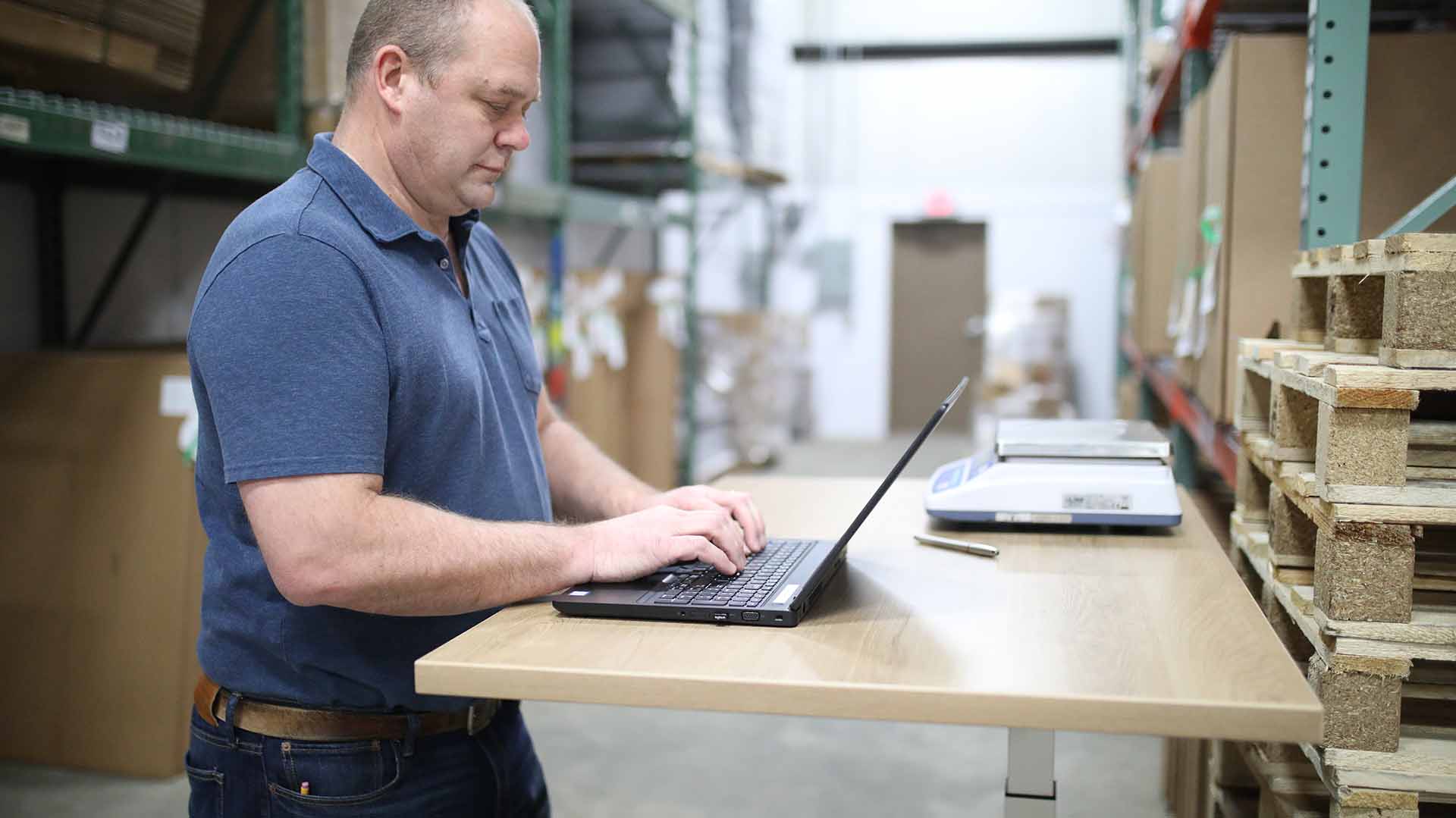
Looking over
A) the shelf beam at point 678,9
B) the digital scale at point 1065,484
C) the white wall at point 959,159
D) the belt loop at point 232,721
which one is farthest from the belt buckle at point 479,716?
the white wall at point 959,159

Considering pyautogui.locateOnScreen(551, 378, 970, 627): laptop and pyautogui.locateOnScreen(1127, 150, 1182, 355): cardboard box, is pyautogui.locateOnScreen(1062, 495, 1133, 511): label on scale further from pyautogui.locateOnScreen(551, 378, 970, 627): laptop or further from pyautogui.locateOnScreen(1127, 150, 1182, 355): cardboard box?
pyautogui.locateOnScreen(1127, 150, 1182, 355): cardboard box

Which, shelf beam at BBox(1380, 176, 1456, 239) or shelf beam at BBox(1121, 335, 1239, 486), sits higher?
shelf beam at BBox(1380, 176, 1456, 239)

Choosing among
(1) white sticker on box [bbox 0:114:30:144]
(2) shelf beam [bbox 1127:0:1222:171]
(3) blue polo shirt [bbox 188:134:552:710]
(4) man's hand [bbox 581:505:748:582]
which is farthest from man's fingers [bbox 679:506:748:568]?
(2) shelf beam [bbox 1127:0:1222:171]

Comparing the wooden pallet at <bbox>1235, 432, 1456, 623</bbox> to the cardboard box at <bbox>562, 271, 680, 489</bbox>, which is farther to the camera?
the cardboard box at <bbox>562, 271, 680, 489</bbox>

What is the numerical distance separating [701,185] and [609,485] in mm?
5222

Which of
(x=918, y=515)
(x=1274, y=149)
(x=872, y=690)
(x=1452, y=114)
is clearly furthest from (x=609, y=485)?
(x=1452, y=114)

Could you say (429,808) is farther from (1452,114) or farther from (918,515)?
(1452,114)

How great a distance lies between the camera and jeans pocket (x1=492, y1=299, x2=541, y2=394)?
194cm

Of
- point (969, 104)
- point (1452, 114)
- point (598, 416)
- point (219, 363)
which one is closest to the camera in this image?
point (219, 363)

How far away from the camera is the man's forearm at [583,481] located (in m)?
2.04

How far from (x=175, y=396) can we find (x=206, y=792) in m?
1.98

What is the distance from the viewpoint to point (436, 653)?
1.27 meters

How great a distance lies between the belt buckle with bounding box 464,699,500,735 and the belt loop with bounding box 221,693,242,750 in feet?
1.03

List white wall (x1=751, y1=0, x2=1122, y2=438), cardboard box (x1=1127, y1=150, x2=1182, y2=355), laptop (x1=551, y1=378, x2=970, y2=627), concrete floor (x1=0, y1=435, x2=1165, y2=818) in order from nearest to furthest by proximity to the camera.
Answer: laptop (x1=551, y1=378, x2=970, y2=627)
concrete floor (x1=0, y1=435, x2=1165, y2=818)
cardboard box (x1=1127, y1=150, x2=1182, y2=355)
white wall (x1=751, y1=0, x2=1122, y2=438)
